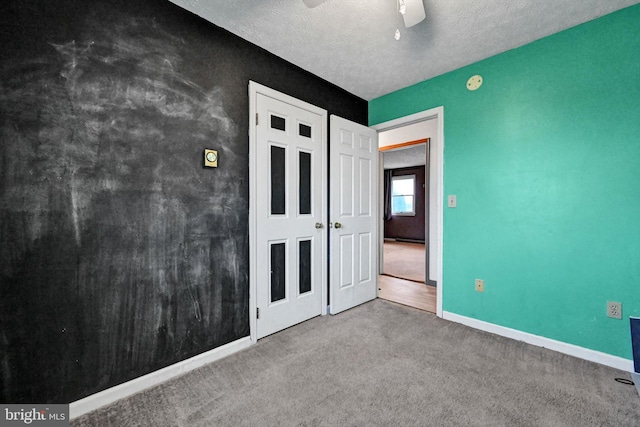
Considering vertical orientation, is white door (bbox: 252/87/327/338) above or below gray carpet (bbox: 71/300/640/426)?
above

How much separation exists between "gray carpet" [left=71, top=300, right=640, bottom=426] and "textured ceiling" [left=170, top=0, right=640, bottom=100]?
8.22ft

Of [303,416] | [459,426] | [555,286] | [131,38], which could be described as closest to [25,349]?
[303,416]

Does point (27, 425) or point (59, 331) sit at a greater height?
point (59, 331)

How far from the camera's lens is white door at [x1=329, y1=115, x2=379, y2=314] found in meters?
2.83

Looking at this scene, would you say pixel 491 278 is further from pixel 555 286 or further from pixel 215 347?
pixel 215 347

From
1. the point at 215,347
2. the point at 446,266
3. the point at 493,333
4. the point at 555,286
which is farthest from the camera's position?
the point at 446,266

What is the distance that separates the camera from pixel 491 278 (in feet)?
7.99

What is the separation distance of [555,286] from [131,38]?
3.52 metres

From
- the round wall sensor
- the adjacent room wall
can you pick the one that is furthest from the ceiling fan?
the adjacent room wall

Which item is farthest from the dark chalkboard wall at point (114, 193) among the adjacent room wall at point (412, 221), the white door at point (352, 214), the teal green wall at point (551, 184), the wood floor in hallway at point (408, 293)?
the adjacent room wall at point (412, 221)

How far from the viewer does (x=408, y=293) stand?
3566 mm
